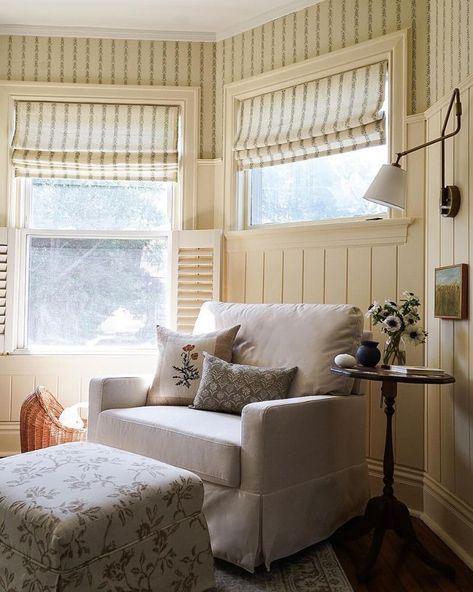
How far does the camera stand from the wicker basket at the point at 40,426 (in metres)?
3.01

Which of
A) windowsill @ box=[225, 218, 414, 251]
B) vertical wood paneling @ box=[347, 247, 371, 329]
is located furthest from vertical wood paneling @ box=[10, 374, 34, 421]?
vertical wood paneling @ box=[347, 247, 371, 329]

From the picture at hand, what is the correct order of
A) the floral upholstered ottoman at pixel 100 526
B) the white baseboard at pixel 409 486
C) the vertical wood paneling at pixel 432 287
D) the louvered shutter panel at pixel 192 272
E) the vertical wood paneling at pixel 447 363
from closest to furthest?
the floral upholstered ottoman at pixel 100 526 < the vertical wood paneling at pixel 447 363 < the vertical wood paneling at pixel 432 287 < the white baseboard at pixel 409 486 < the louvered shutter panel at pixel 192 272

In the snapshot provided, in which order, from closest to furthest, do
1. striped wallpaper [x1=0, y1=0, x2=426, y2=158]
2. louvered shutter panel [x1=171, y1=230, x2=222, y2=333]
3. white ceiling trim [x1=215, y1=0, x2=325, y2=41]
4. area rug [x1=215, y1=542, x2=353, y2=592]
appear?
1. area rug [x1=215, y1=542, x2=353, y2=592]
2. white ceiling trim [x1=215, y1=0, x2=325, y2=41]
3. louvered shutter panel [x1=171, y1=230, x2=222, y2=333]
4. striped wallpaper [x1=0, y1=0, x2=426, y2=158]

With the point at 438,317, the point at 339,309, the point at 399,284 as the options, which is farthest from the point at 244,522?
the point at 399,284

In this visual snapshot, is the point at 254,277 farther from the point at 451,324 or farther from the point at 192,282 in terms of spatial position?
the point at 451,324

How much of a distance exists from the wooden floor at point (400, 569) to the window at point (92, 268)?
1822 millimetres

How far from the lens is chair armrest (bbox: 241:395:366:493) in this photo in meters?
1.92

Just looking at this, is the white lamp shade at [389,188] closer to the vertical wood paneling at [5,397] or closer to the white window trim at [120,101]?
the white window trim at [120,101]

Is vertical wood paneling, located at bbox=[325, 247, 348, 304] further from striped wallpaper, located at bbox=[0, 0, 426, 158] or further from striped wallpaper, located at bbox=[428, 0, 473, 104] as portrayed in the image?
striped wallpaper, located at bbox=[0, 0, 426, 158]

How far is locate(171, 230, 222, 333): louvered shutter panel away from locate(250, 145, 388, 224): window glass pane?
330 mm

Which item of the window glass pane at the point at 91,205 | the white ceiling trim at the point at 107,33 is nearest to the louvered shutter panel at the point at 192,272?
the window glass pane at the point at 91,205

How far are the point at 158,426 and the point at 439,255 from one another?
4.84 ft

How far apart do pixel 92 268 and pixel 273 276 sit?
1.18 metres

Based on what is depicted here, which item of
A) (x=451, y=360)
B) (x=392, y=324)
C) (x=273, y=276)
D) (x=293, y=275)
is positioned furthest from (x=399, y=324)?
(x=273, y=276)
